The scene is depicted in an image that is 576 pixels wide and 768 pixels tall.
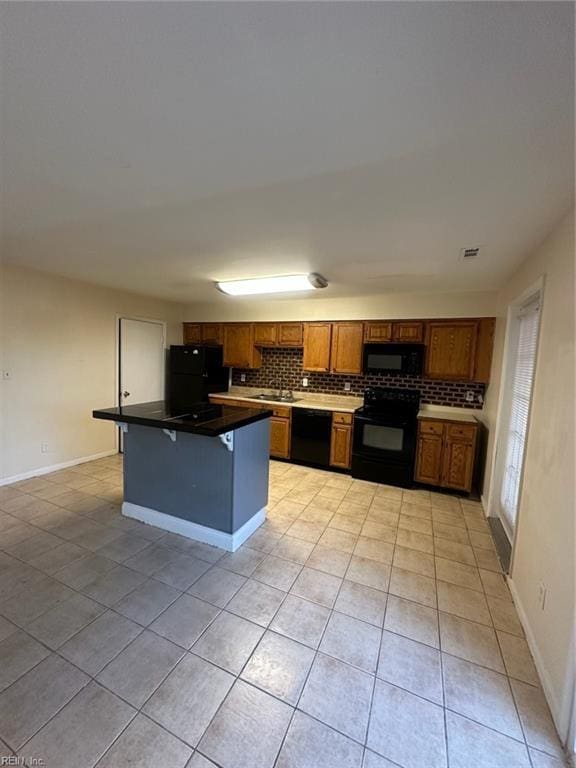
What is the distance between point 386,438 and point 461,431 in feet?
2.73

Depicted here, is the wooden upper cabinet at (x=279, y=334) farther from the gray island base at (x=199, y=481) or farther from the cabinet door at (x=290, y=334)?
the gray island base at (x=199, y=481)

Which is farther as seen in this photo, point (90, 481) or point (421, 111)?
point (90, 481)

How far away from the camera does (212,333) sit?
5395 millimetres

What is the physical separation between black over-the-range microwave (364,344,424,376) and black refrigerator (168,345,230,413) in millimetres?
2431

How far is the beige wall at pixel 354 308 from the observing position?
3846 mm

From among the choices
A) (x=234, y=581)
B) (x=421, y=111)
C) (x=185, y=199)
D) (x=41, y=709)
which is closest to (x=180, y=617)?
(x=234, y=581)

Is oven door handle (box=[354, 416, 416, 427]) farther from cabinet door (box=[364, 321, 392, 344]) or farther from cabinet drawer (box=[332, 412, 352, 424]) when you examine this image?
cabinet door (box=[364, 321, 392, 344])

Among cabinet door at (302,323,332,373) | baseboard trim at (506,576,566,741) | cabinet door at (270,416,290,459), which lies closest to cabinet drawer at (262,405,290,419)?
cabinet door at (270,416,290,459)

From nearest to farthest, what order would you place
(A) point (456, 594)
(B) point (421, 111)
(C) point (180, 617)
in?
(B) point (421, 111)
(C) point (180, 617)
(A) point (456, 594)

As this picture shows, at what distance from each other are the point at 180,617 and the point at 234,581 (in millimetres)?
411

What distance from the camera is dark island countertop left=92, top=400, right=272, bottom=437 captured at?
2316mm

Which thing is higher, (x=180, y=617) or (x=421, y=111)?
(x=421, y=111)

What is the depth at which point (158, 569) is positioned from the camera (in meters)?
2.29

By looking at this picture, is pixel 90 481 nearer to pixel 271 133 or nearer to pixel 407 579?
pixel 407 579
